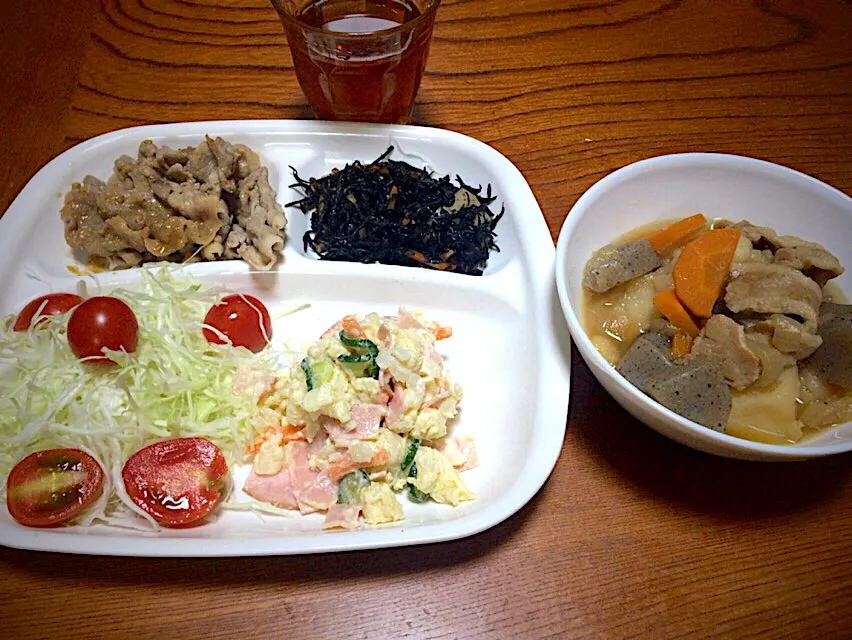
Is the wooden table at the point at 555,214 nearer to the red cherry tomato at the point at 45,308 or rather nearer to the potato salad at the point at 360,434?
the potato salad at the point at 360,434

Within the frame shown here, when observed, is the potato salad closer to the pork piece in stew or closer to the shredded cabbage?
the shredded cabbage

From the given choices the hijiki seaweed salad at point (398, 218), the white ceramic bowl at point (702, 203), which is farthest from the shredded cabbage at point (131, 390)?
the white ceramic bowl at point (702, 203)

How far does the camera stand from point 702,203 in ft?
6.65

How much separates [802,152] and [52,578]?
3051 mm

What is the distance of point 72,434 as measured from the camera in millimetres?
1731

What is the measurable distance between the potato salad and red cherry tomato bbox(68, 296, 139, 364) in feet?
1.52

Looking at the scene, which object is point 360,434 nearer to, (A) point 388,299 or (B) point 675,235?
(A) point 388,299

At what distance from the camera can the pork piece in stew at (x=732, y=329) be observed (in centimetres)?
156

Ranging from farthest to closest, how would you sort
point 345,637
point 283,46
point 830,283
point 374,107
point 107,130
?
point 283,46
point 107,130
point 374,107
point 830,283
point 345,637

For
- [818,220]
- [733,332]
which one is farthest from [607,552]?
[818,220]

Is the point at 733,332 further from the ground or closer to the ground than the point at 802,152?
further from the ground

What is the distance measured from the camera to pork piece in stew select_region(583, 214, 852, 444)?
5.10 ft

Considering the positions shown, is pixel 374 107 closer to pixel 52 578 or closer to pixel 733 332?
pixel 733 332

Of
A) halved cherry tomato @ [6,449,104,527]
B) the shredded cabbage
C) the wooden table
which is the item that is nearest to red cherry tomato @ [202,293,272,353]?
the shredded cabbage
